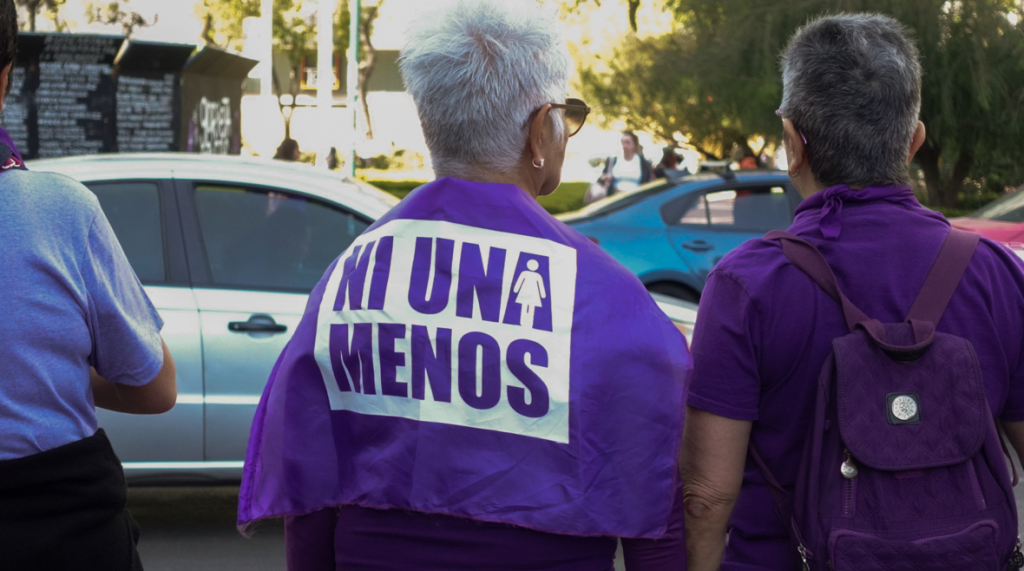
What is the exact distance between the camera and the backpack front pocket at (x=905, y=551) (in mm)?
1672

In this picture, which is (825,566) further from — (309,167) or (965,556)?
(309,167)

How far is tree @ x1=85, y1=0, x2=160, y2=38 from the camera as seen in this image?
13897mm

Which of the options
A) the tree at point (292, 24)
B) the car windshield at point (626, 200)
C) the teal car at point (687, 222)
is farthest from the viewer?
the tree at point (292, 24)

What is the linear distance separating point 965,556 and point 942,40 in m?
14.6

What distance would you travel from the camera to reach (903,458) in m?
1.68

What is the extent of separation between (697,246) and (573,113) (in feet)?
22.2

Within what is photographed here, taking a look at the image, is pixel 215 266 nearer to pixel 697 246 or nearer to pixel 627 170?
pixel 697 246

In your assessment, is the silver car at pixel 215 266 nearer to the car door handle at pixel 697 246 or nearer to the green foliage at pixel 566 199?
the car door handle at pixel 697 246

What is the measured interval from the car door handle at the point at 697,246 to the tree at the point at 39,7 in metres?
9.75

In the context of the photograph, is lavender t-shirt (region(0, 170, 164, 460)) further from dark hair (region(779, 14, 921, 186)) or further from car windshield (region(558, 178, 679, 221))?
car windshield (region(558, 178, 679, 221))

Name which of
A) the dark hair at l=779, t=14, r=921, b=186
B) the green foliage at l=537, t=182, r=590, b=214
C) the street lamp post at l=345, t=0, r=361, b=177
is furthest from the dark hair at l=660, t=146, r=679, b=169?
the dark hair at l=779, t=14, r=921, b=186

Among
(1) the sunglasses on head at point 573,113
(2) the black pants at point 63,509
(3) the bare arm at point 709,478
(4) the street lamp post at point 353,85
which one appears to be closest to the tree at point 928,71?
(4) the street lamp post at point 353,85

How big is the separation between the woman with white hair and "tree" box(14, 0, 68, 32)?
13911 millimetres

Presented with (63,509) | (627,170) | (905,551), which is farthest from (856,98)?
(627,170)
